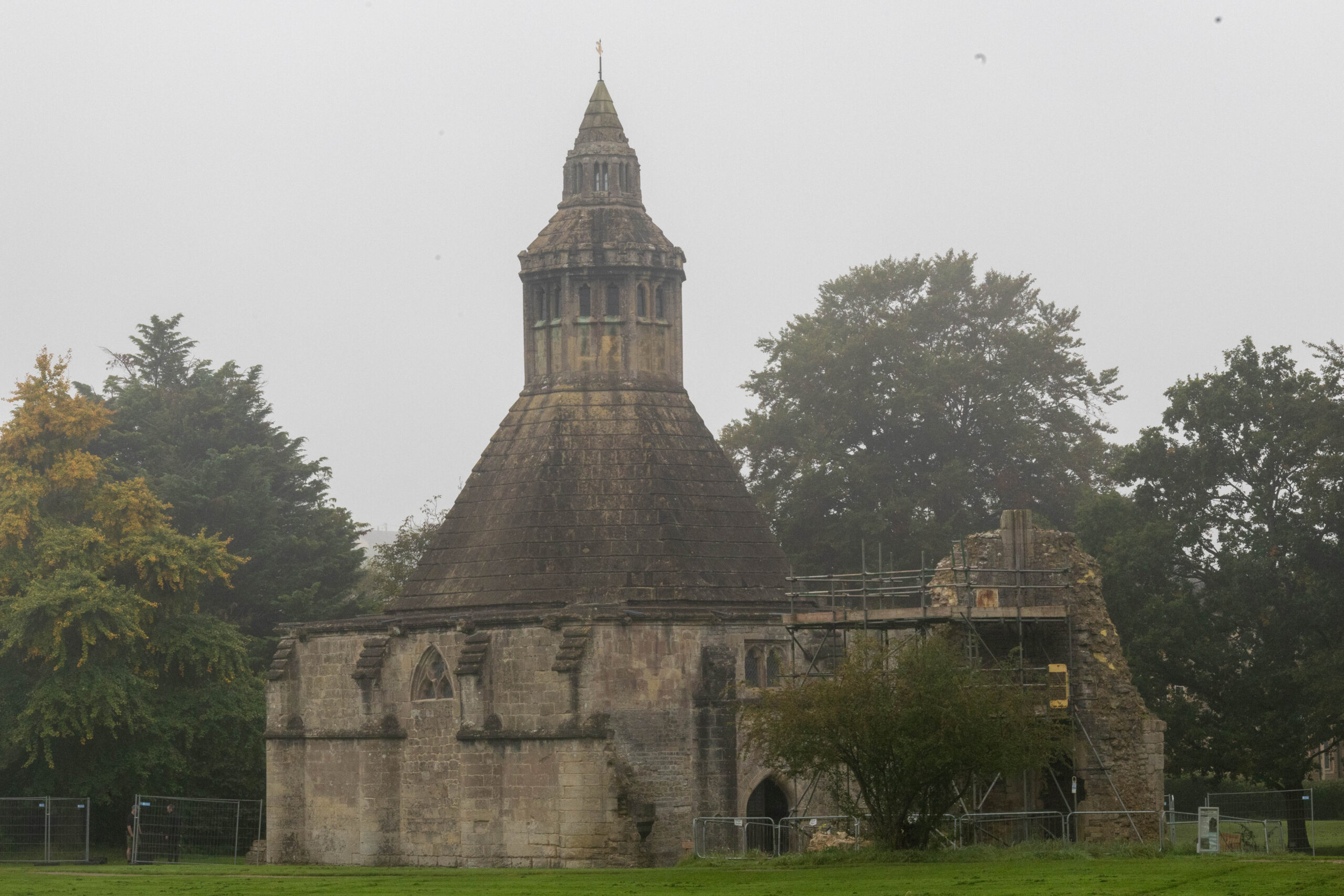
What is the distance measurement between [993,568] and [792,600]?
155 inches

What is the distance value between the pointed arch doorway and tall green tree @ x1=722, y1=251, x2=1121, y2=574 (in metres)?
18.6

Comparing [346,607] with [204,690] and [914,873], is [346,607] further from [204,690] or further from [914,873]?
[914,873]

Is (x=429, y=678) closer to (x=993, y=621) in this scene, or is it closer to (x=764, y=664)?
(x=764, y=664)

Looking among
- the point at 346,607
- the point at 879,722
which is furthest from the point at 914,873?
the point at 346,607

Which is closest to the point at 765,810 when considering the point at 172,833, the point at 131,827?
the point at 172,833

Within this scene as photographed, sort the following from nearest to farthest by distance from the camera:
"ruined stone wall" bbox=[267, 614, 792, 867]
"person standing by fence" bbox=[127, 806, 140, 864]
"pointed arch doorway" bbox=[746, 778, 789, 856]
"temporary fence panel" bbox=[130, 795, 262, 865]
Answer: "ruined stone wall" bbox=[267, 614, 792, 867] < "pointed arch doorway" bbox=[746, 778, 789, 856] < "person standing by fence" bbox=[127, 806, 140, 864] < "temporary fence panel" bbox=[130, 795, 262, 865]

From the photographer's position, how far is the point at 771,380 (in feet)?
217

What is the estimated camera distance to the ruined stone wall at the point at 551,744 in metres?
40.2

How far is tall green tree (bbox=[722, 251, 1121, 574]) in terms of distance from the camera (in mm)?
61750

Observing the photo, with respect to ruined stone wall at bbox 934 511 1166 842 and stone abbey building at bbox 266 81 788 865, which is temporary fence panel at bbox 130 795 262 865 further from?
ruined stone wall at bbox 934 511 1166 842

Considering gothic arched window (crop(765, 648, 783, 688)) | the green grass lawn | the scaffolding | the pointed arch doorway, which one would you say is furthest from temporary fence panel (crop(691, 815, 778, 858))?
the green grass lawn

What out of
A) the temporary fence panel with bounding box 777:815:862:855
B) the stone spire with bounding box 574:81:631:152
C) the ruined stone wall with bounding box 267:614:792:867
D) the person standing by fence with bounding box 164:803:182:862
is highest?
the stone spire with bounding box 574:81:631:152

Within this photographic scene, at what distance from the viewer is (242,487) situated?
204 ft

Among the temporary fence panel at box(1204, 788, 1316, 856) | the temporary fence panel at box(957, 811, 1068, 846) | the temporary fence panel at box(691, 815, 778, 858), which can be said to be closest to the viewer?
the temporary fence panel at box(957, 811, 1068, 846)
